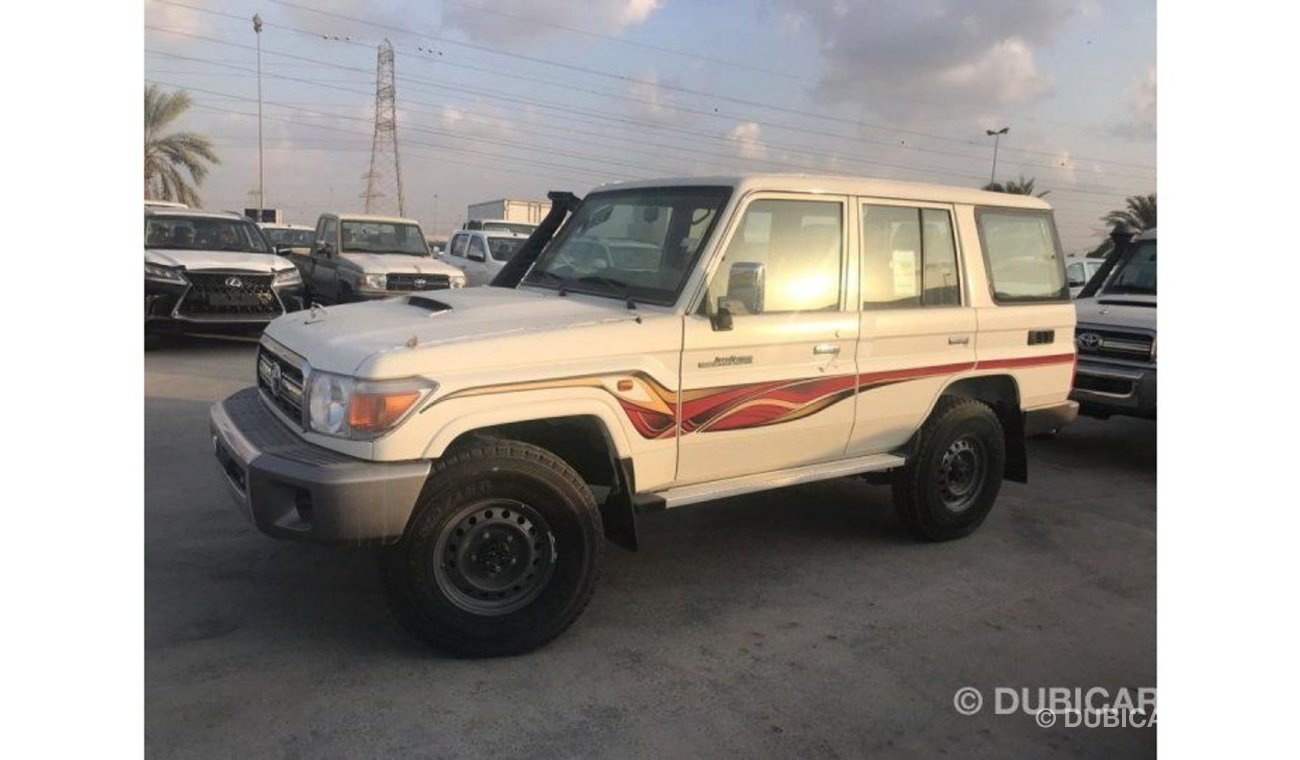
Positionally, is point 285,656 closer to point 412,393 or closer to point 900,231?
point 412,393

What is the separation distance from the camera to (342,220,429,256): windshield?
13.9 m

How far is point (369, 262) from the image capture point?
13000 mm

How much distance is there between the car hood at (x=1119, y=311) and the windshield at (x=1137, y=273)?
0.27 meters

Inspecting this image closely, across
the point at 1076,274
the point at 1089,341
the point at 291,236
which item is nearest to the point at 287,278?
the point at 1089,341

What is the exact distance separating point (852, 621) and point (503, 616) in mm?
1646

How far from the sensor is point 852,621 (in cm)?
427

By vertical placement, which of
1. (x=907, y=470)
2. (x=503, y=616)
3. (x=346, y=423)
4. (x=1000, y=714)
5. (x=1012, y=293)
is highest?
(x=1012, y=293)

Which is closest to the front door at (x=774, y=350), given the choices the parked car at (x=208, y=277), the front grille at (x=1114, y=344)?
the front grille at (x=1114, y=344)

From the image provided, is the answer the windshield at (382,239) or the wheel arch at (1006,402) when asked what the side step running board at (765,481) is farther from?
the windshield at (382,239)

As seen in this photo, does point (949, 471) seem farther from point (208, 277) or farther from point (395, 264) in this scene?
point (395, 264)

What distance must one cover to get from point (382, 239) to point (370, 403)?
37.5 ft

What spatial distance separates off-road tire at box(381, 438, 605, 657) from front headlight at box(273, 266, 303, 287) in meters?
8.76

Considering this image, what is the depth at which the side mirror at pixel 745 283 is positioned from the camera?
3998 millimetres

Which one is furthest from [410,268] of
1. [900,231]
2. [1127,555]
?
[1127,555]
